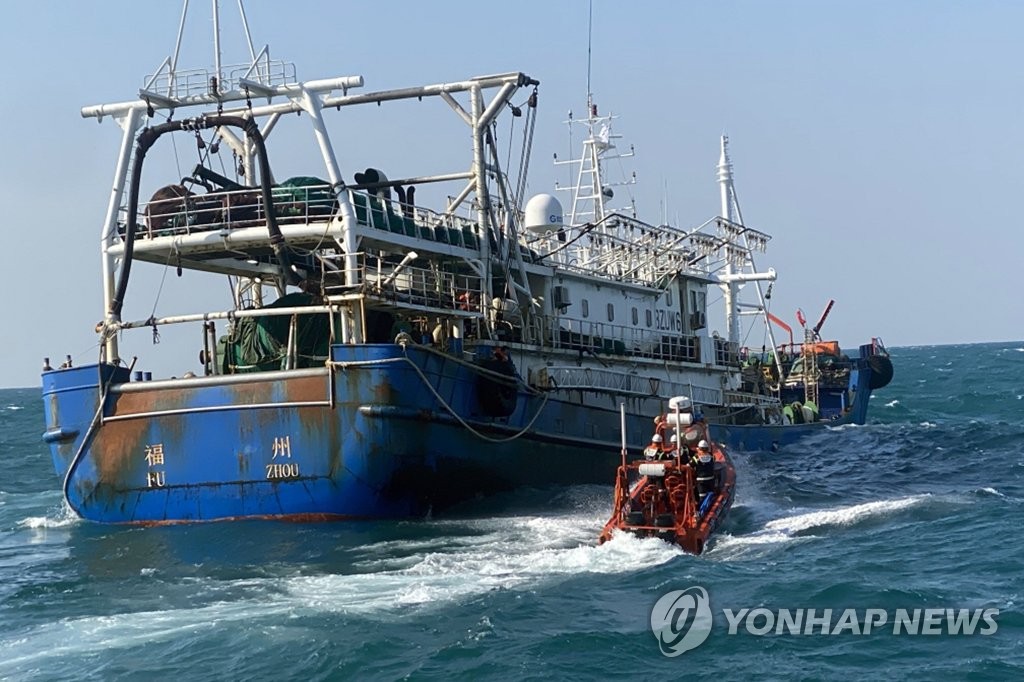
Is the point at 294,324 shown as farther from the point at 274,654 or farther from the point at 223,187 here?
the point at 274,654

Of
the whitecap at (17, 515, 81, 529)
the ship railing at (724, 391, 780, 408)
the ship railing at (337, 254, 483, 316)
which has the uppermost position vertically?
the ship railing at (337, 254, 483, 316)

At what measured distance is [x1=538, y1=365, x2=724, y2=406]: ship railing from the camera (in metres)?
27.3

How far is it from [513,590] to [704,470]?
6.26 meters

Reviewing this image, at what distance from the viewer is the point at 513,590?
53.5 ft

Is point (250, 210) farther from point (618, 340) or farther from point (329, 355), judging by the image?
point (618, 340)

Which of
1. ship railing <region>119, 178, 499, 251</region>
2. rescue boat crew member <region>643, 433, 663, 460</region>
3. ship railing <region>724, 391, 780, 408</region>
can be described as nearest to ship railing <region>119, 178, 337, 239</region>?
ship railing <region>119, 178, 499, 251</region>

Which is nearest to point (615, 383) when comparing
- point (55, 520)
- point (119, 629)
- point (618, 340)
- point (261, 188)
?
point (618, 340)

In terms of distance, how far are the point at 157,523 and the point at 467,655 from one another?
10211 millimetres

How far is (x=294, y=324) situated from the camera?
22844 millimetres

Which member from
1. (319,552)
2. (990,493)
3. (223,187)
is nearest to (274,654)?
(319,552)

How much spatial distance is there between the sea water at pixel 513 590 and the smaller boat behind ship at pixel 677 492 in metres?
0.43

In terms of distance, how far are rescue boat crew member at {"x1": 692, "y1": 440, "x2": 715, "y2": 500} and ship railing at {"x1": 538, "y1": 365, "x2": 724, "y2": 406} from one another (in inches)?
200

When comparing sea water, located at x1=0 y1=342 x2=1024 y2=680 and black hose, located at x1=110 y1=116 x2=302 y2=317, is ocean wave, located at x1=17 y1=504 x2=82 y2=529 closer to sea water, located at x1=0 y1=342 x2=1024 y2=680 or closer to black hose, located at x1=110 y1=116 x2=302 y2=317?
sea water, located at x1=0 y1=342 x2=1024 y2=680

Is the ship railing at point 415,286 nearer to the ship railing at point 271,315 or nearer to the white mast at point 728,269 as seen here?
the ship railing at point 271,315
